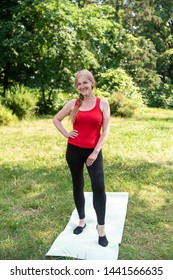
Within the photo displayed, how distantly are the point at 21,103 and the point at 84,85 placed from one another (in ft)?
26.7

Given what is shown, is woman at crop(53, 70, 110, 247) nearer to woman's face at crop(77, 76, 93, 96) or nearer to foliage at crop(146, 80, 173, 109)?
woman's face at crop(77, 76, 93, 96)

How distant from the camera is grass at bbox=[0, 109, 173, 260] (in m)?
3.45

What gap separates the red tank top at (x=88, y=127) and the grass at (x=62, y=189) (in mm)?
1104

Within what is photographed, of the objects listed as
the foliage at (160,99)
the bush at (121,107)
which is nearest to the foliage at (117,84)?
the bush at (121,107)

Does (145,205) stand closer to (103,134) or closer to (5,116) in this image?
(103,134)

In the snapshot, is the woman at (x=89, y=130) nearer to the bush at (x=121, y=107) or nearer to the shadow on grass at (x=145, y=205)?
the shadow on grass at (x=145, y=205)

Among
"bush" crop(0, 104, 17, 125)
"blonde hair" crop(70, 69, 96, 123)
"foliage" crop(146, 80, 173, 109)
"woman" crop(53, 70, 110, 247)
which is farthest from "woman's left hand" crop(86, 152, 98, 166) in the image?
"foliage" crop(146, 80, 173, 109)

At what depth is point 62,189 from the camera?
4.92m

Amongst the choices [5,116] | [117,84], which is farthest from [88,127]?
[117,84]

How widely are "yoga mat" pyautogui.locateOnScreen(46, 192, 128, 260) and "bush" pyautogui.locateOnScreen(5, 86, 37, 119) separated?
23.3ft

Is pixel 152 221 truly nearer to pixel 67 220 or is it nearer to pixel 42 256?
pixel 67 220

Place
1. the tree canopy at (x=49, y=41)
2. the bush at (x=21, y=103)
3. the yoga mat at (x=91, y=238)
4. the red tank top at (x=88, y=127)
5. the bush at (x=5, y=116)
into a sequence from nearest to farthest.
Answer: the red tank top at (x=88, y=127) < the yoga mat at (x=91, y=238) < the bush at (x=5, y=116) < the bush at (x=21, y=103) < the tree canopy at (x=49, y=41)

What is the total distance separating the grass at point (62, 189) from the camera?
11.3ft

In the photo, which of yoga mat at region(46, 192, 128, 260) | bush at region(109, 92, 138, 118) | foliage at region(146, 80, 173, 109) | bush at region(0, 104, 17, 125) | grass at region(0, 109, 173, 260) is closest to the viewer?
yoga mat at region(46, 192, 128, 260)
